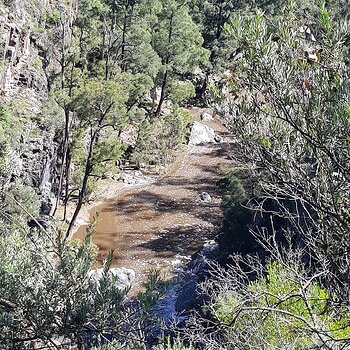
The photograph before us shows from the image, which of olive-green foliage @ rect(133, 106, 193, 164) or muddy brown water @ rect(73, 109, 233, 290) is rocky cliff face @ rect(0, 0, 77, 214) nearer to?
muddy brown water @ rect(73, 109, 233, 290)

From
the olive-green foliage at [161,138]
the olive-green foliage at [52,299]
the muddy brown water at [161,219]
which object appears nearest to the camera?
the olive-green foliage at [52,299]

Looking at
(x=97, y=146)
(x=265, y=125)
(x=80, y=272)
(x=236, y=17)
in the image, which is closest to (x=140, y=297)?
(x=80, y=272)

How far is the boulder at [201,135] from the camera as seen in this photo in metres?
30.8

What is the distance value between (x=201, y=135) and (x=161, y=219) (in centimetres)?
1173

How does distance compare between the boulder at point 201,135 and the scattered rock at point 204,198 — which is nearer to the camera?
the scattered rock at point 204,198

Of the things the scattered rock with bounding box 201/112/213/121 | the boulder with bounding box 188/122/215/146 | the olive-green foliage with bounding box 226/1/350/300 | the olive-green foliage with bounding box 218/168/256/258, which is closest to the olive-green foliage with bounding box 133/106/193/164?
the boulder with bounding box 188/122/215/146

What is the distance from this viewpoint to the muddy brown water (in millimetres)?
17375

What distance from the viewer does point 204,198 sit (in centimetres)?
2289

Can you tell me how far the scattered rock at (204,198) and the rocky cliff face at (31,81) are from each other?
684cm

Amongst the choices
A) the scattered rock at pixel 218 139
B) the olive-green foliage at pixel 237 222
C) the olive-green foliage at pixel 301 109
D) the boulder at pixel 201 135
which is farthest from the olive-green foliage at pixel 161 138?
the olive-green foliage at pixel 301 109

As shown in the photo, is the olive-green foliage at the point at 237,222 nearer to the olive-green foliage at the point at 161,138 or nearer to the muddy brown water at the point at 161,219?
the muddy brown water at the point at 161,219

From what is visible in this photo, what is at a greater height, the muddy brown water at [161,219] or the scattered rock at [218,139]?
the scattered rock at [218,139]

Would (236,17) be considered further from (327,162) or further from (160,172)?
(160,172)

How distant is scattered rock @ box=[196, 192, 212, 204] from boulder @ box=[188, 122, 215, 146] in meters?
7.77
